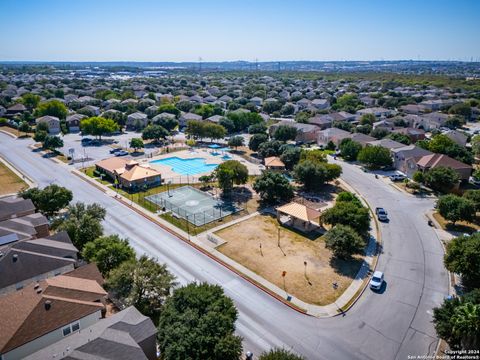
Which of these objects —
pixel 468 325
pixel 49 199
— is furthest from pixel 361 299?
pixel 49 199

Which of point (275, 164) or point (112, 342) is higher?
point (112, 342)

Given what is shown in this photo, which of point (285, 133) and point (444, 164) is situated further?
point (285, 133)

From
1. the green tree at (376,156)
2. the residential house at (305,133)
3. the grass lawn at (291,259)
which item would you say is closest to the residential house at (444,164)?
the green tree at (376,156)

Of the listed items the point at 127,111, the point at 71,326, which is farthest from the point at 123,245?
the point at 127,111

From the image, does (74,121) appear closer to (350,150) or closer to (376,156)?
(350,150)

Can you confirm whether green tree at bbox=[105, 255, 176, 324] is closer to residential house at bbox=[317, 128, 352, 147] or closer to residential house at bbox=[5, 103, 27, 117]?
residential house at bbox=[317, 128, 352, 147]

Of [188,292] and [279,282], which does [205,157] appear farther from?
[188,292]

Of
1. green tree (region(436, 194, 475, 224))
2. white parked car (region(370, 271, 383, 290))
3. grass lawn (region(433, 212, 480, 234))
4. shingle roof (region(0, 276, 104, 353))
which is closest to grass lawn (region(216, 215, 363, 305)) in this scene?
white parked car (region(370, 271, 383, 290))

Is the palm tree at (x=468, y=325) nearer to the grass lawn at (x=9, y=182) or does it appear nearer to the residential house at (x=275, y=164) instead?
the residential house at (x=275, y=164)
